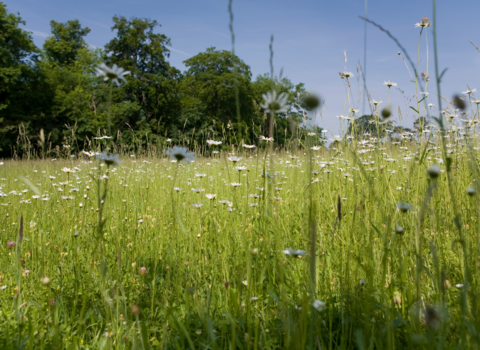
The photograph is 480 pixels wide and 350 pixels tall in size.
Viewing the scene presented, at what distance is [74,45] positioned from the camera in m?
32.0

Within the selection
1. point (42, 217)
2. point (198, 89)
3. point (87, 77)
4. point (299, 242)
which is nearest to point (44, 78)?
point (87, 77)

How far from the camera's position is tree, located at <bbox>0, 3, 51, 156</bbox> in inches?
723

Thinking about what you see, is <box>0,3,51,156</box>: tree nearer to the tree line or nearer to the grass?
the tree line

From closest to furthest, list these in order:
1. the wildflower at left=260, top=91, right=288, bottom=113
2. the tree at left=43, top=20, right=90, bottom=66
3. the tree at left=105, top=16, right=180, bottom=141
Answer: the wildflower at left=260, top=91, right=288, bottom=113, the tree at left=105, top=16, right=180, bottom=141, the tree at left=43, top=20, right=90, bottom=66

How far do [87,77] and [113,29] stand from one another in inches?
193

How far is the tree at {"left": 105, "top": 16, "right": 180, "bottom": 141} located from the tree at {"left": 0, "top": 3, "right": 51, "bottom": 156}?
16.5 feet

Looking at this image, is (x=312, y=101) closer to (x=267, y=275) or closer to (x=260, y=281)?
(x=260, y=281)

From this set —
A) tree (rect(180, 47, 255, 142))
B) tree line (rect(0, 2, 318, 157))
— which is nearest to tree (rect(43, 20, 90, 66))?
tree line (rect(0, 2, 318, 157))

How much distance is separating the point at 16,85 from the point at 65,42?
1431 centimetres

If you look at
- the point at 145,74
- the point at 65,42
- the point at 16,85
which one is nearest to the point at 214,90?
the point at 145,74

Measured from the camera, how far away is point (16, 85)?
19.4 metres

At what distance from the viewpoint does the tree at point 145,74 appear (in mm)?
22984

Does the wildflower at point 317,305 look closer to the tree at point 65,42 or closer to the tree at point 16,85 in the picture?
the tree at point 16,85

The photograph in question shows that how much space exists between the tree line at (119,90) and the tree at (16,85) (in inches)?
2.0
